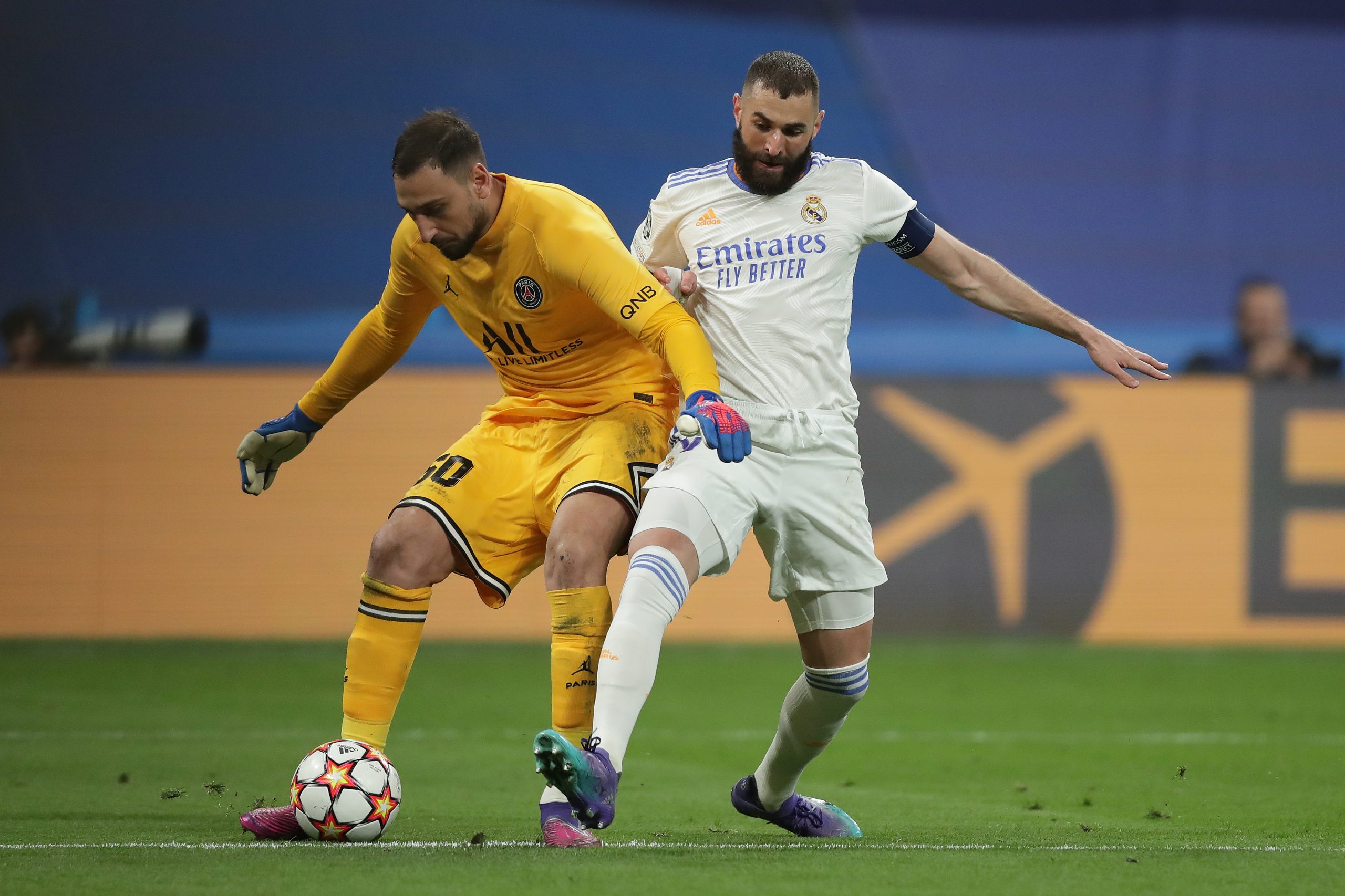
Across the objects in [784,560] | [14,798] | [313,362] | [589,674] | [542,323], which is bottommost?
[14,798]

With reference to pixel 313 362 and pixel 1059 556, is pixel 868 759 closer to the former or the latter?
pixel 1059 556

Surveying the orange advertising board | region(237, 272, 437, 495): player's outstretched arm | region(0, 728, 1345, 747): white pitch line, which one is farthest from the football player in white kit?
the orange advertising board

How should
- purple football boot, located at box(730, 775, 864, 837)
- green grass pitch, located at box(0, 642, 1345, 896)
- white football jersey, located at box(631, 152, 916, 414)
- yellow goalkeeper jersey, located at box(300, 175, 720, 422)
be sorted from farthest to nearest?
purple football boot, located at box(730, 775, 864, 837)
white football jersey, located at box(631, 152, 916, 414)
yellow goalkeeper jersey, located at box(300, 175, 720, 422)
green grass pitch, located at box(0, 642, 1345, 896)

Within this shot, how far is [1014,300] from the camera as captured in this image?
186 inches

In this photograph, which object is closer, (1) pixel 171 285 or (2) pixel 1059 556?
(2) pixel 1059 556

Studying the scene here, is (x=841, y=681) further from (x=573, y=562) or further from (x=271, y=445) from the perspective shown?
(x=271, y=445)

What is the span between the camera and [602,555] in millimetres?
4477

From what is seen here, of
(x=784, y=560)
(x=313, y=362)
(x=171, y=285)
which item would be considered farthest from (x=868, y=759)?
(x=171, y=285)

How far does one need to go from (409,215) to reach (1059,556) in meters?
7.46

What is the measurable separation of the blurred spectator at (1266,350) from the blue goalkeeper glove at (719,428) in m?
8.38

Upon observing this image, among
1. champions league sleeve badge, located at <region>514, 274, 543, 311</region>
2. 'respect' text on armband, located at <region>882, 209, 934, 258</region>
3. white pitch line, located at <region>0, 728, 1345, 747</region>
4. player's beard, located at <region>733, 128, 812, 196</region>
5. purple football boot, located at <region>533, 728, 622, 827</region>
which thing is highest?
player's beard, located at <region>733, 128, 812, 196</region>

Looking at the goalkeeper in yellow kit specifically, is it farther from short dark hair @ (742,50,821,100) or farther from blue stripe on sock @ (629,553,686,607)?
short dark hair @ (742,50,821,100)

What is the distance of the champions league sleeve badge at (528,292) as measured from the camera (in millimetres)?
4625

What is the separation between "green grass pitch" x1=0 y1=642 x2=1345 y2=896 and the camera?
3.84m
